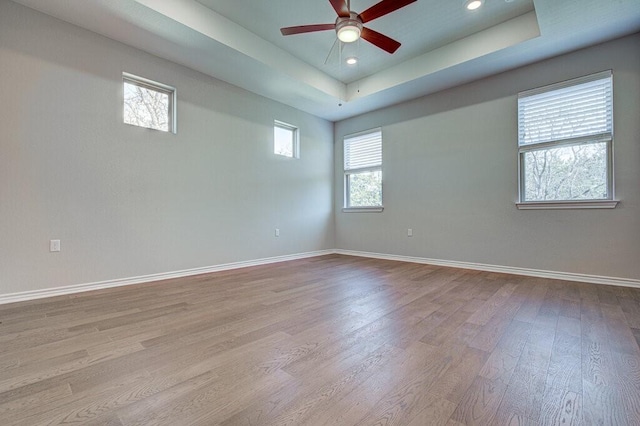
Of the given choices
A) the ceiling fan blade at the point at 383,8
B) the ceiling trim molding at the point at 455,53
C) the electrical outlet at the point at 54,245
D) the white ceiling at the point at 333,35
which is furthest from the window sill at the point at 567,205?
the electrical outlet at the point at 54,245

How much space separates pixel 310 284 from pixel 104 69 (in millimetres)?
3426

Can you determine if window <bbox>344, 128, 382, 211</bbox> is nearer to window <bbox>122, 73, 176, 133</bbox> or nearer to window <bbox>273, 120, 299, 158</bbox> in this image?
window <bbox>273, 120, 299, 158</bbox>

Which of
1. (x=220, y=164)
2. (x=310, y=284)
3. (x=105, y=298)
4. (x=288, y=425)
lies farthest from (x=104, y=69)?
(x=288, y=425)

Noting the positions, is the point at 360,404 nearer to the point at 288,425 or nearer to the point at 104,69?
the point at 288,425

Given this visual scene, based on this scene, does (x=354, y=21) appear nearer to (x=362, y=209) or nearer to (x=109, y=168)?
(x=109, y=168)

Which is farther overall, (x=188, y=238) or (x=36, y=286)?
(x=188, y=238)

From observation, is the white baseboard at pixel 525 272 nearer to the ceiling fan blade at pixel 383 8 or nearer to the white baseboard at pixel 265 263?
the white baseboard at pixel 265 263

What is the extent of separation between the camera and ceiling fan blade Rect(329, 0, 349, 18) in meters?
2.38

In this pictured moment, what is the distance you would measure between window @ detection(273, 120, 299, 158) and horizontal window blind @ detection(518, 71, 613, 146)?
11.8ft

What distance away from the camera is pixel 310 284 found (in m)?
3.35

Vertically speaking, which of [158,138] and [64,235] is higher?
[158,138]

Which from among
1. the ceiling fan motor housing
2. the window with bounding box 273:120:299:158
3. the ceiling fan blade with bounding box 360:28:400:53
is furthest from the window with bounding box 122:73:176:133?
the ceiling fan blade with bounding box 360:28:400:53

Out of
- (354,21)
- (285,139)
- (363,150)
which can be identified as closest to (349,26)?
(354,21)

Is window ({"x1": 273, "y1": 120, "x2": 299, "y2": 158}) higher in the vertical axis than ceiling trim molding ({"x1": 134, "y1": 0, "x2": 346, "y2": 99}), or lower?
lower
